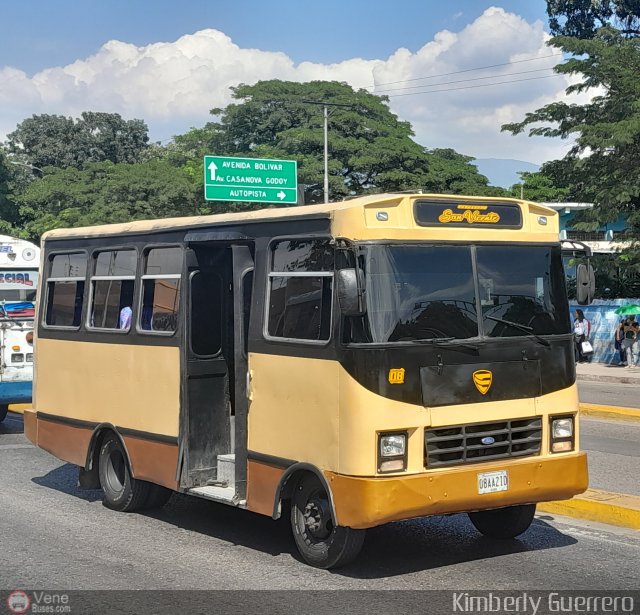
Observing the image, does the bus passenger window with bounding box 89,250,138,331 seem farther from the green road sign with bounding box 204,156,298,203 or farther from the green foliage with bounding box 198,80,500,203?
the green foliage with bounding box 198,80,500,203

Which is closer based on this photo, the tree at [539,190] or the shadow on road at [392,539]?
the shadow on road at [392,539]

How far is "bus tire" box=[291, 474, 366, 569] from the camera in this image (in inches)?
293

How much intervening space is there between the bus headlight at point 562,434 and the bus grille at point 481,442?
0.45 ft

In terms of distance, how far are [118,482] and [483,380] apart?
171 inches

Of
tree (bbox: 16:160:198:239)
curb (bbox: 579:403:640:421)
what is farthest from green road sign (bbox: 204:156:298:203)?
curb (bbox: 579:403:640:421)

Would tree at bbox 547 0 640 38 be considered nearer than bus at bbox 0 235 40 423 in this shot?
No

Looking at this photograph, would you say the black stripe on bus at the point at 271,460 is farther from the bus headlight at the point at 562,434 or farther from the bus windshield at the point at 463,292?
the bus headlight at the point at 562,434

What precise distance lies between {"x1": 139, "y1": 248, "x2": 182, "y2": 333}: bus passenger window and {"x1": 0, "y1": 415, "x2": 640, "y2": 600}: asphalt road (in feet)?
6.11

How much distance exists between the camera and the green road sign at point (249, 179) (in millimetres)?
34812

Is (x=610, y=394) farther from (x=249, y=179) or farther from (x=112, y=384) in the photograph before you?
(x=249, y=179)

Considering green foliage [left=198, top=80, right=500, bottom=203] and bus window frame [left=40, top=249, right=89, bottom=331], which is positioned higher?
green foliage [left=198, top=80, right=500, bottom=203]

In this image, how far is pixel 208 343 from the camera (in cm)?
926

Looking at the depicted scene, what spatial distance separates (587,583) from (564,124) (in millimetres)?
26234

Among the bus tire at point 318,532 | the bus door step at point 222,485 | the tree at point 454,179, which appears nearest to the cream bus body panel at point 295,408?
the bus tire at point 318,532
